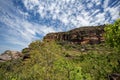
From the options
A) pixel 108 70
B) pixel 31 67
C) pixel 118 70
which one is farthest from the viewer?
pixel 108 70

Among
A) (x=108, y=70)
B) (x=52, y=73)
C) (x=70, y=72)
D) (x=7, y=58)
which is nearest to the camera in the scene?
(x=52, y=73)

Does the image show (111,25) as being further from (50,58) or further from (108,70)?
(108,70)

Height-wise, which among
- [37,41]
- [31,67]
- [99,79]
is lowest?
[99,79]

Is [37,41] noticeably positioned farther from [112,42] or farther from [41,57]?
[112,42]

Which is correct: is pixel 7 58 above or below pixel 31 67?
above

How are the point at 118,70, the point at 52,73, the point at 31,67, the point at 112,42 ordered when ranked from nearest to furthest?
1. the point at 112,42
2. the point at 52,73
3. the point at 31,67
4. the point at 118,70

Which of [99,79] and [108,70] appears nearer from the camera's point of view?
[99,79]

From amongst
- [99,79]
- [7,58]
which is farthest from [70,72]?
[7,58]

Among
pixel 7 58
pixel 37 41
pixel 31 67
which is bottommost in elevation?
pixel 31 67

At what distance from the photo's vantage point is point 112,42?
163 ft

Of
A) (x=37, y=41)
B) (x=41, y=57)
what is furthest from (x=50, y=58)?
(x=37, y=41)

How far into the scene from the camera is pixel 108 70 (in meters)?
77.2

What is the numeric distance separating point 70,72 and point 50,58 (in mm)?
10217

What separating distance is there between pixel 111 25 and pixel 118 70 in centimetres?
2450
